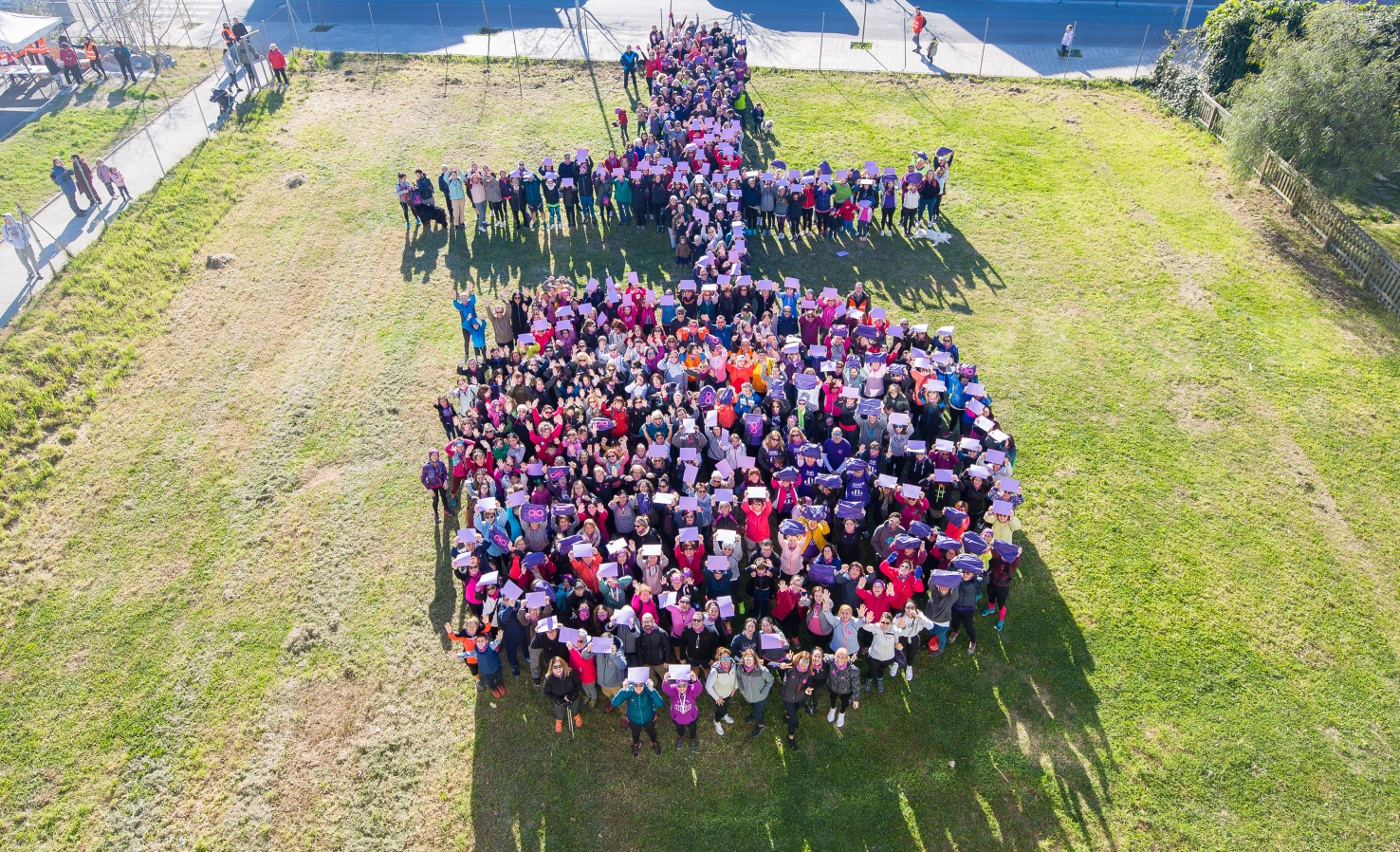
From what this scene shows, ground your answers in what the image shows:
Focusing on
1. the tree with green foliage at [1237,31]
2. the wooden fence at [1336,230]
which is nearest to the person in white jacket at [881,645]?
the wooden fence at [1336,230]

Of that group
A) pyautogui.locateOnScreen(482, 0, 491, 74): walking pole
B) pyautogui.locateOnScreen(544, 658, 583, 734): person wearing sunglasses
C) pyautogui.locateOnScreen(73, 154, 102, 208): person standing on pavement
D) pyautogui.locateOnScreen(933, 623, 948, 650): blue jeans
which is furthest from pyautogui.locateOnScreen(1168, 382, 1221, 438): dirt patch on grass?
pyautogui.locateOnScreen(73, 154, 102, 208): person standing on pavement

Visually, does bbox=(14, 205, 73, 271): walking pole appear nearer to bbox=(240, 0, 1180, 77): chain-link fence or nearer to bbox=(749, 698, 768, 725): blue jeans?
bbox=(240, 0, 1180, 77): chain-link fence

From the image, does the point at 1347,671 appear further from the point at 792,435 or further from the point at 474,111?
the point at 474,111

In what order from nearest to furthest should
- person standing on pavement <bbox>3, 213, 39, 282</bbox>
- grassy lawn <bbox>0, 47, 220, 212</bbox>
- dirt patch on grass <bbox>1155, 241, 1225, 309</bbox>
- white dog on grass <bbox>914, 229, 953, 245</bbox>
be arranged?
dirt patch on grass <bbox>1155, 241, 1225, 309</bbox> < person standing on pavement <bbox>3, 213, 39, 282</bbox> < white dog on grass <bbox>914, 229, 953, 245</bbox> < grassy lawn <bbox>0, 47, 220, 212</bbox>

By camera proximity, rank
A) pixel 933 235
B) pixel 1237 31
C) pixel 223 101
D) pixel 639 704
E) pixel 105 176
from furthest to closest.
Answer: pixel 223 101
pixel 1237 31
pixel 105 176
pixel 933 235
pixel 639 704

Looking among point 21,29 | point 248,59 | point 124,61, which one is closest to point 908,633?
point 248,59

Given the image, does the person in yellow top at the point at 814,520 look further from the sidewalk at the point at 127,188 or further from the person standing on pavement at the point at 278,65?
the person standing on pavement at the point at 278,65

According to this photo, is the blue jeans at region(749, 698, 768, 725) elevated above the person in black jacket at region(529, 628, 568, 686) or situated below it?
below

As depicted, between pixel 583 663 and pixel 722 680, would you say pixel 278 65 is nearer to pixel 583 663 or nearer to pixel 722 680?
pixel 583 663
